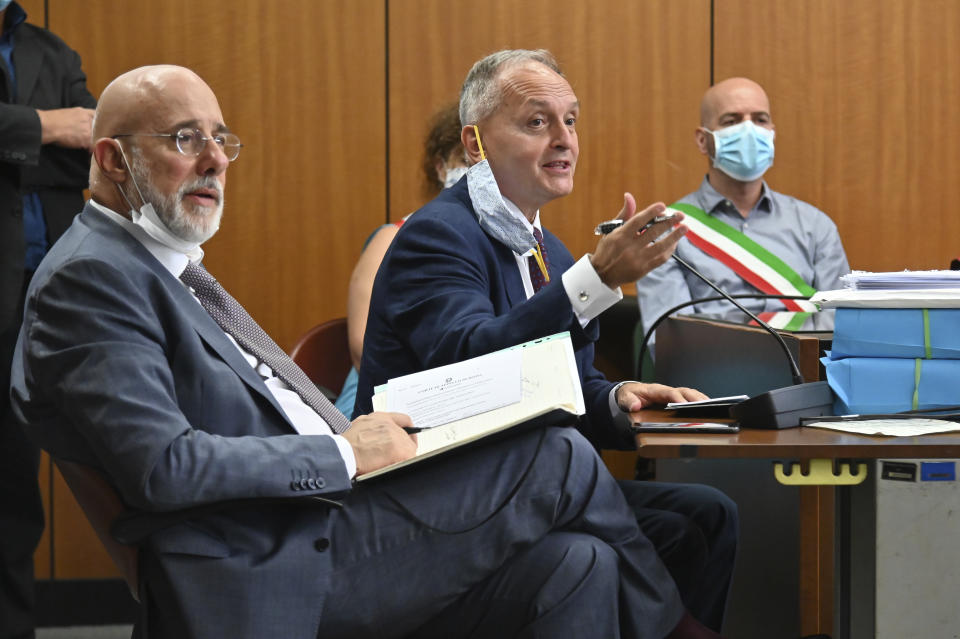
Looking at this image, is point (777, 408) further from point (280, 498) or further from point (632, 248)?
point (280, 498)

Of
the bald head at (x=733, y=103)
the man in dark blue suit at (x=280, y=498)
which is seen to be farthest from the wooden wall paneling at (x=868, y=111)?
the man in dark blue suit at (x=280, y=498)

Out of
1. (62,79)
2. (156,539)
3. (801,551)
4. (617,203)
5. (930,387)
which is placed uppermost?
(62,79)

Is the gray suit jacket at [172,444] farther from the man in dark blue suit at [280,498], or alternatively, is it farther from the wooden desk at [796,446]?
the wooden desk at [796,446]

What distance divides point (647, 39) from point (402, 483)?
8.88 feet

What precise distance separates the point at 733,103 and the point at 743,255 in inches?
22.5

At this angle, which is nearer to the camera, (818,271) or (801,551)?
(801,551)

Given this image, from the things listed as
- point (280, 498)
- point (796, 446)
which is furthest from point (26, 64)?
point (796, 446)

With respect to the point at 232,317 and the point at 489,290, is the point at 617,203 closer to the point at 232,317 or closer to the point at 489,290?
the point at 489,290

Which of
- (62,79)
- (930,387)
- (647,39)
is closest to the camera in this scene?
(930,387)

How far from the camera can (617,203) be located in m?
3.77

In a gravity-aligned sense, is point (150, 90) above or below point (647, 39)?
below

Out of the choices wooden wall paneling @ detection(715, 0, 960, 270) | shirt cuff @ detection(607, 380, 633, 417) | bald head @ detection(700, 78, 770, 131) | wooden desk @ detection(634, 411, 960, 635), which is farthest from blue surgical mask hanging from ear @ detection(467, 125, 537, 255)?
wooden wall paneling @ detection(715, 0, 960, 270)

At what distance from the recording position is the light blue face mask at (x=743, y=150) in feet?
11.6

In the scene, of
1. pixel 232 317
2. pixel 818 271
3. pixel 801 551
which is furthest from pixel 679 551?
pixel 818 271
